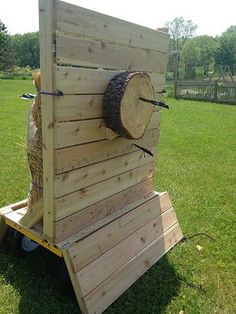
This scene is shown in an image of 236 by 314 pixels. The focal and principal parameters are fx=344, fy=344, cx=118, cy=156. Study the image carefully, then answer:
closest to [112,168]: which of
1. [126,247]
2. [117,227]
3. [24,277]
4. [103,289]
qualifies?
[117,227]

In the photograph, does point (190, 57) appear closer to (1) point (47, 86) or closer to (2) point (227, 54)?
(2) point (227, 54)

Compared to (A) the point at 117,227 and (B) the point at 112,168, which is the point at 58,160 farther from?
(A) the point at 117,227

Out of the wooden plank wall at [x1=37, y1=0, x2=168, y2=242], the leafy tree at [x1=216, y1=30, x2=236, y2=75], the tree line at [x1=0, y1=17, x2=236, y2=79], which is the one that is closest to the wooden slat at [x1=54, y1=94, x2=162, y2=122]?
the wooden plank wall at [x1=37, y1=0, x2=168, y2=242]

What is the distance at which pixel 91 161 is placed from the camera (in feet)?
9.43

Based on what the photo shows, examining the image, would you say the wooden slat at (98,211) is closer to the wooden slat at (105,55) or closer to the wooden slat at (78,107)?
the wooden slat at (78,107)

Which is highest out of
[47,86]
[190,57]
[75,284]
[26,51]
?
[26,51]

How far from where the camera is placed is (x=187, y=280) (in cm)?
321

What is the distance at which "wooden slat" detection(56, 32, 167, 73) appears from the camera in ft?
7.74

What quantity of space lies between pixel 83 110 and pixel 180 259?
6.22ft

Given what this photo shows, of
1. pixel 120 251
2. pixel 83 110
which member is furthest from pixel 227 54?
pixel 83 110

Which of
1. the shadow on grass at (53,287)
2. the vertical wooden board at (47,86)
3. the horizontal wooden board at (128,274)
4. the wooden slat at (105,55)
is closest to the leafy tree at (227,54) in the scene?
the wooden slat at (105,55)

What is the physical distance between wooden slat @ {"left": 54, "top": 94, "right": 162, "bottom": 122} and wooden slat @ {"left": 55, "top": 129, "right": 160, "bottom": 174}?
24cm

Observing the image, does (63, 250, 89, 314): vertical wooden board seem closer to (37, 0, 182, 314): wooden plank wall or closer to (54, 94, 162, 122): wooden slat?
(37, 0, 182, 314): wooden plank wall

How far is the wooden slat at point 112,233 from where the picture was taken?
108 inches
